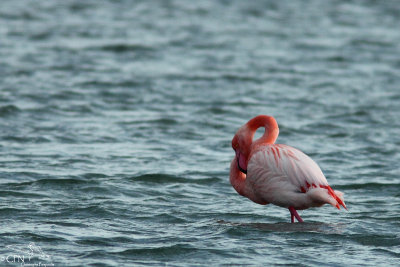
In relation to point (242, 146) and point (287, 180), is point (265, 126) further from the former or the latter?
point (287, 180)

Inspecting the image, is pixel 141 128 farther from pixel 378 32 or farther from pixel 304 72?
pixel 378 32

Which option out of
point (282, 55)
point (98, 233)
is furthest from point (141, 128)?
point (282, 55)

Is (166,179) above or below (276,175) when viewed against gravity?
below

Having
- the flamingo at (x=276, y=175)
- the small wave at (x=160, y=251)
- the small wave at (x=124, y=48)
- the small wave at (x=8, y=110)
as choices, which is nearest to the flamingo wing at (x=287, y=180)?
the flamingo at (x=276, y=175)

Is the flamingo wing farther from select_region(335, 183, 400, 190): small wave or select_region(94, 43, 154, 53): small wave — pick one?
select_region(94, 43, 154, 53): small wave

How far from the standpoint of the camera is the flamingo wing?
757cm

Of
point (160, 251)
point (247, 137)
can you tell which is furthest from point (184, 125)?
point (160, 251)

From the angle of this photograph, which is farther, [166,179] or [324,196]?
[166,179]

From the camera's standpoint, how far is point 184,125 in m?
13.1

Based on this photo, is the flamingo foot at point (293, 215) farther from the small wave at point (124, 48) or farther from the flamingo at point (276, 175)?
the small wave at point (124, 48)

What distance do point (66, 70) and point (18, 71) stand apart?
1045 millimetres
